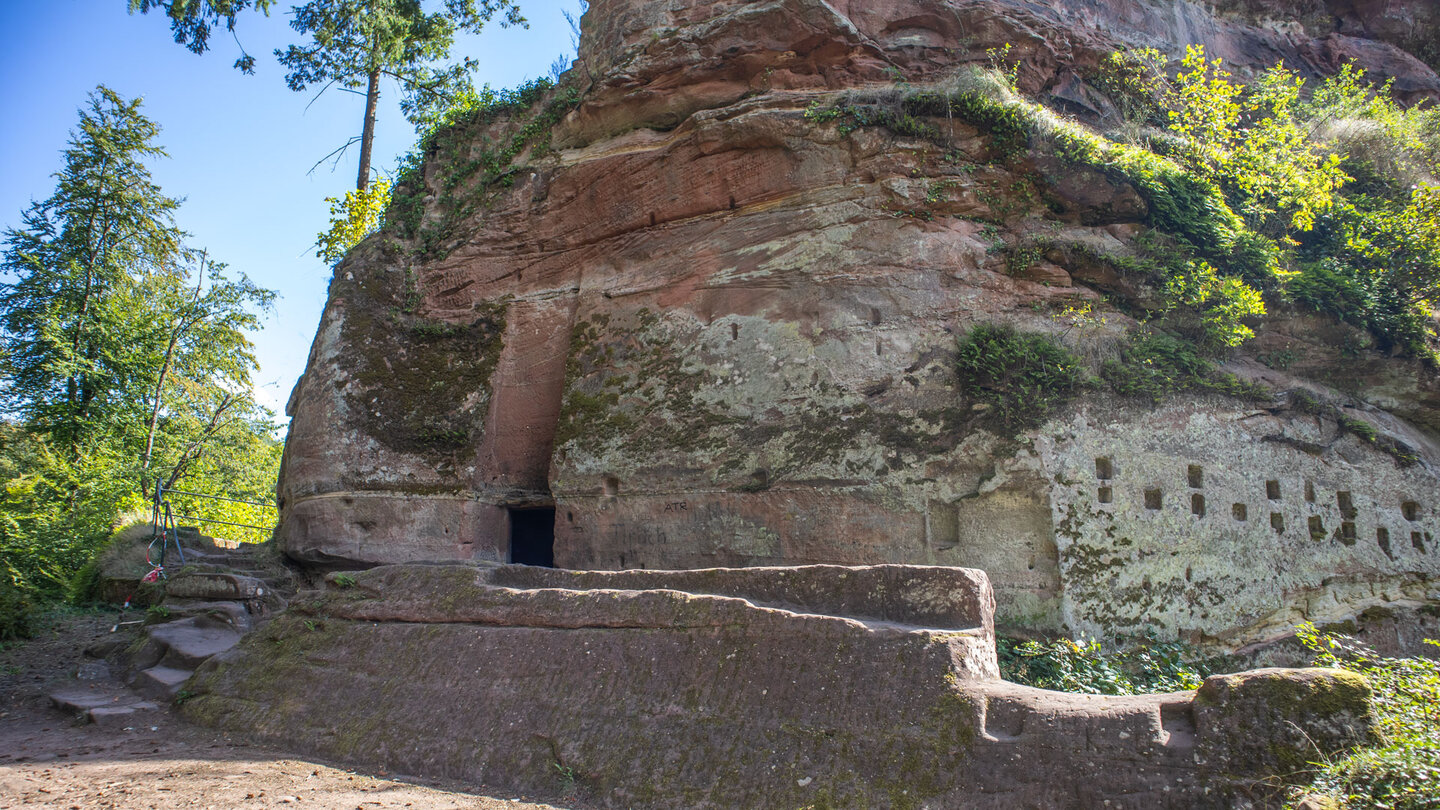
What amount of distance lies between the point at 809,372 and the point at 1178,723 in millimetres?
5814

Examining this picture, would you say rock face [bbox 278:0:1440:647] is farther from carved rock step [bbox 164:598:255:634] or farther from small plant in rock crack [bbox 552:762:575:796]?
small plant in rock crack [bbox 552:762:575:796]

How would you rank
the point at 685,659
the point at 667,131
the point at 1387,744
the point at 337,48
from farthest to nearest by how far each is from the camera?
the point at 337,48
the point at 667,131
the point at 685,659
the point at 1387,744

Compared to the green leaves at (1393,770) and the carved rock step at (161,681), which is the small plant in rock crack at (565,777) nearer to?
the green leaves at (1393,770)

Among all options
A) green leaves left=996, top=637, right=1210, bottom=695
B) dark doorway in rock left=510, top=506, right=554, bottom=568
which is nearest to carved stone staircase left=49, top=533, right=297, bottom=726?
dark doorway in rock left=510, top=506, right=554, bottom=568

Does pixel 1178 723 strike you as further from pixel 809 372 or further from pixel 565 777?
pixel 809 372

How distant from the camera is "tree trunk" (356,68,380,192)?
17359 mm

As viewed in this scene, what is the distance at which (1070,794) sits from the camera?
163 inches

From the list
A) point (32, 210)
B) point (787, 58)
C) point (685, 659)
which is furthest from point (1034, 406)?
point (32, 210)

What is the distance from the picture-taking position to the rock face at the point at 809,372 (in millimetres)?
8586

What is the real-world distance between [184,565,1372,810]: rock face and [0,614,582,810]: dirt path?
0.74 feet

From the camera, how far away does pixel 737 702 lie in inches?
204

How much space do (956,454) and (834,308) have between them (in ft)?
7.38

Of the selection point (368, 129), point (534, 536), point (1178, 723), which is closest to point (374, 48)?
point (368, 129)

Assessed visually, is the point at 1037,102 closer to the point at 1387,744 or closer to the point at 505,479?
the point at 505,479
